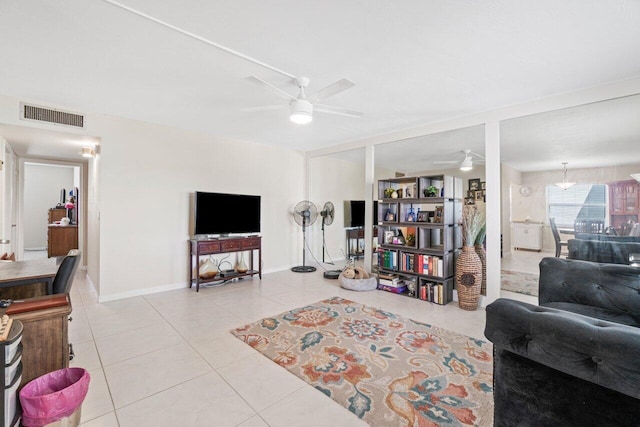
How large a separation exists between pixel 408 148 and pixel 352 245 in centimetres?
304

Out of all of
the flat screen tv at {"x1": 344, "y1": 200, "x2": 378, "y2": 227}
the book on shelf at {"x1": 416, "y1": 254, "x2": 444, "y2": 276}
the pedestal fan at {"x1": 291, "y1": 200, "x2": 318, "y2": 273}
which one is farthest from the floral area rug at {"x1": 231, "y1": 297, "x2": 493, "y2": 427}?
the flat screen tv at {"x1": 344, "y1": 200, "x2": 378, "y2": 227}

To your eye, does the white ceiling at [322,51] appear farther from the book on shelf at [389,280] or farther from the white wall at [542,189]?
the book on shelf at [389,280]

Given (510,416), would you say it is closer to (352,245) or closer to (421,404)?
(421,404)

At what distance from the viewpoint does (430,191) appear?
3.99 metres

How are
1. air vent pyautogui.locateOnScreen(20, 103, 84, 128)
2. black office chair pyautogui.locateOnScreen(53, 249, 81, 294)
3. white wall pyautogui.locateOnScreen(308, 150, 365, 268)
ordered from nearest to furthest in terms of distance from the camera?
black office chair pyautogui.locateOnScreen(53, 249, 81, 294)
air vent pyautogui.locateOnScreen(20, 103, 84, 128)
white wall pyautogui.locateOnScreen(308, 150, 365, 268)

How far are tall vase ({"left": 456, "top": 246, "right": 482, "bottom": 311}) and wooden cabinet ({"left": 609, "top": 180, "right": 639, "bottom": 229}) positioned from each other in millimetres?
1351

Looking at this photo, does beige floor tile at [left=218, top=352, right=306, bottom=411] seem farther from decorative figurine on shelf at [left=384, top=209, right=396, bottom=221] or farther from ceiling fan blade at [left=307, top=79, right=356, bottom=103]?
decorative figurine on shelf at [left=384, top=209, right=396, bottom=221]

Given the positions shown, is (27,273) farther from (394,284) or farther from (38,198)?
(38,198)

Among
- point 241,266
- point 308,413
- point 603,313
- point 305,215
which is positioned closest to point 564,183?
point 603,313

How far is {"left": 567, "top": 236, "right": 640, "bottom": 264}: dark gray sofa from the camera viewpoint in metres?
2.81

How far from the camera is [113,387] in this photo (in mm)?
1981

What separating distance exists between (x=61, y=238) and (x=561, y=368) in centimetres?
811

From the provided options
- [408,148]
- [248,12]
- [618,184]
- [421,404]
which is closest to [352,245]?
[408,148]

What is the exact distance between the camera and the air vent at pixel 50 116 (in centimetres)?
324
